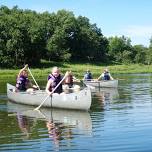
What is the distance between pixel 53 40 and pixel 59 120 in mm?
86384

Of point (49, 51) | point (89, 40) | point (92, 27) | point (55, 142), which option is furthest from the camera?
point (92, 27)

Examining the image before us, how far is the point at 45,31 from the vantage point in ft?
360

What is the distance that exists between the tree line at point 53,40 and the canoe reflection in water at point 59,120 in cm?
6025

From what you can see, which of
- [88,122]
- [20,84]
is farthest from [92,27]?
[88,122]

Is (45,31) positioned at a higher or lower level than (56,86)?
higher

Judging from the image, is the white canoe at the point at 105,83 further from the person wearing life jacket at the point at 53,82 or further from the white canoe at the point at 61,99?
the person wearing life jacket at the point at 53,82

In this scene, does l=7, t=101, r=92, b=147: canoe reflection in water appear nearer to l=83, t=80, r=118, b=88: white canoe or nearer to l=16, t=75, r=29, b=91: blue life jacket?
l=16, t=75, r=29, b=91: blue life jacket

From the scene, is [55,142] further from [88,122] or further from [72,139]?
[88,122]

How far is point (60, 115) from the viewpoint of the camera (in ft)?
65.2

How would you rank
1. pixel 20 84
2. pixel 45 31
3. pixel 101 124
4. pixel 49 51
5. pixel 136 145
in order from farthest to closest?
pixel 45 31 < pixel 49 51 < pixel 20 84 < pixel 101 124 < pixel 136 145

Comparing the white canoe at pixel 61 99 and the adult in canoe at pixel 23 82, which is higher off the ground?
the adult in canoe at pixel 23 82

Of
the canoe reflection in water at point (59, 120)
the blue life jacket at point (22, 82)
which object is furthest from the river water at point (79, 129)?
the blue life jacket at point (22, 82)

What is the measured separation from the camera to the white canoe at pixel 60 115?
1662 centimetres

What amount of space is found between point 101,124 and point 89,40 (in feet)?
345
